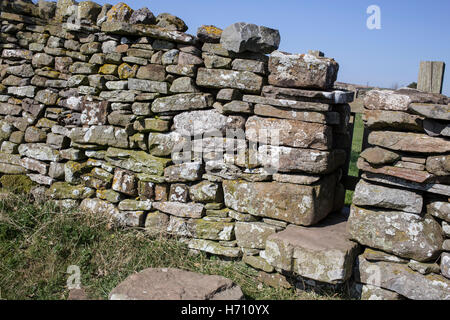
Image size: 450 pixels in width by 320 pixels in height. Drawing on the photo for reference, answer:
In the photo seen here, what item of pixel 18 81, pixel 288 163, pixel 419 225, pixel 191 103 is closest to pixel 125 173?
pixel 191 103

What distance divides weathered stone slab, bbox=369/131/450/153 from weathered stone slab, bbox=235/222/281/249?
1493 millimetres

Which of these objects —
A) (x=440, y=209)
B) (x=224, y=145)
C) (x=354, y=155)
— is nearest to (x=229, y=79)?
(x=224, y=145)

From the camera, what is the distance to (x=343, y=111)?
4.27 meters

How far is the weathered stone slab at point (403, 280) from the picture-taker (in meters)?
3.36

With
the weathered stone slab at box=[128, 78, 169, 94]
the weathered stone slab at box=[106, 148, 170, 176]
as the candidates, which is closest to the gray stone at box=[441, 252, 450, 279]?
the weathered stone slab at box=[106, 148, 170, 176]

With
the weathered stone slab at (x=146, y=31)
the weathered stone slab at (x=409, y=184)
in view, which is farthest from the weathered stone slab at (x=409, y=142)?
the weathered stone slab at (x=146, y=31)

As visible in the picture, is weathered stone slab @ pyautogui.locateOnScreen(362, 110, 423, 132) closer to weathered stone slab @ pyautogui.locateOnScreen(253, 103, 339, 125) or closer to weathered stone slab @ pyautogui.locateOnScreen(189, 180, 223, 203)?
weathered stone slab @ pyautogui.locateOnScreen(253, 103, 339, 125)

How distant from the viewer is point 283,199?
4.05m

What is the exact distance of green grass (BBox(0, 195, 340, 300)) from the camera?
152 inches

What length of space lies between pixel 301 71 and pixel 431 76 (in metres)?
1.39

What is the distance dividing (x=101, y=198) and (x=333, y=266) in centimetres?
324

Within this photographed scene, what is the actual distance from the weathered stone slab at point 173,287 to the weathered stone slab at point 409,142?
6.81 ft

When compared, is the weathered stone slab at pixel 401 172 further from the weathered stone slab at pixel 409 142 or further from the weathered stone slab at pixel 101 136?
the weathered stone slab at pixel 101 136

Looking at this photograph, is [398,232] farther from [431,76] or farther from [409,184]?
[431,76]
